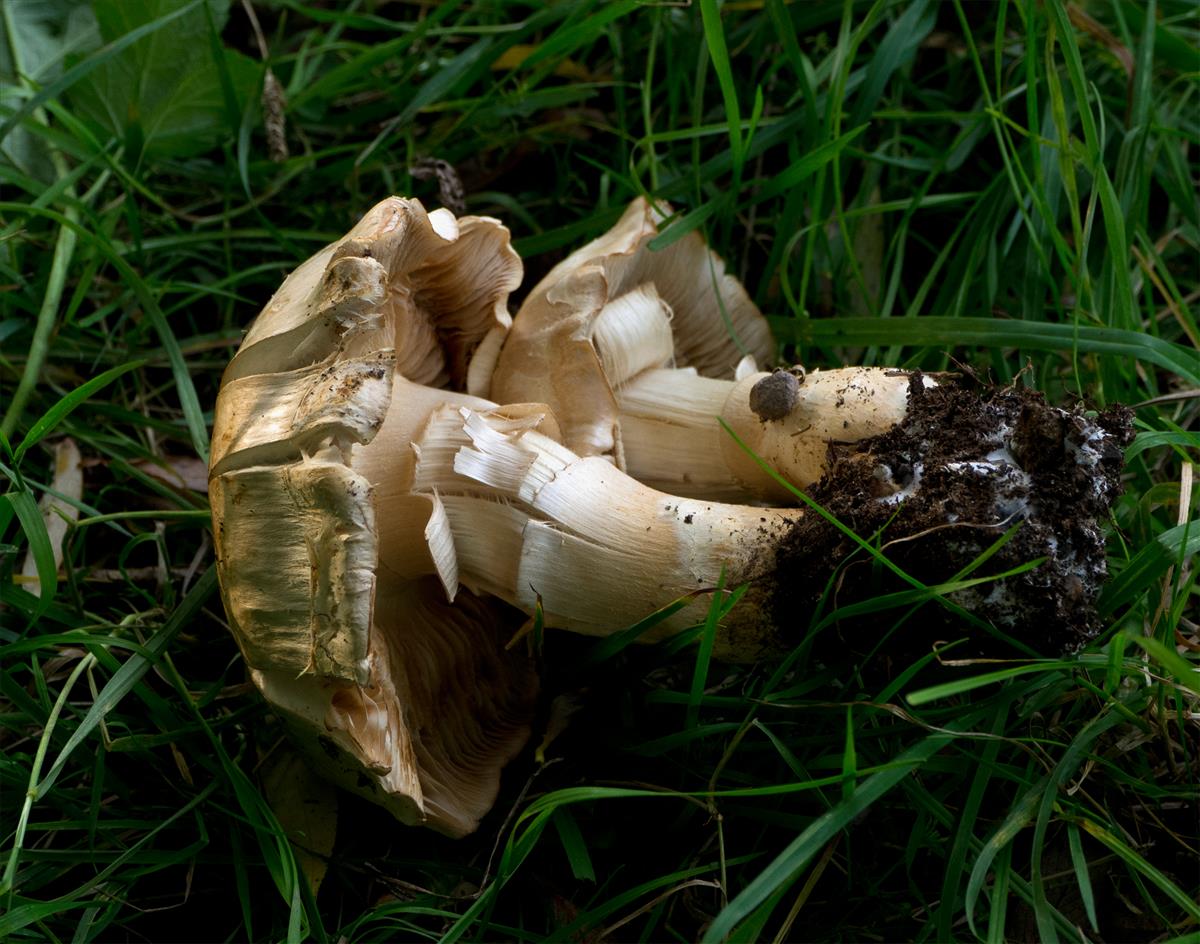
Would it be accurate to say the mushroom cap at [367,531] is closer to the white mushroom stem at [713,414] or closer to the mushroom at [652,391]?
the mushroom at [652,391]

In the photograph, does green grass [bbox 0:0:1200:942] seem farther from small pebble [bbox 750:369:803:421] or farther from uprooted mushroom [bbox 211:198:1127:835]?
small pebble [bbox 750:369:803:421]

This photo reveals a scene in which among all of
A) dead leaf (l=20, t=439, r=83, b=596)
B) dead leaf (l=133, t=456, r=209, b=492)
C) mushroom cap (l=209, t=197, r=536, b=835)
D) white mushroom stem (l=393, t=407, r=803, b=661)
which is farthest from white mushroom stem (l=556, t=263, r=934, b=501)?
dead leaf (l=20, t=439, r=83, b=596)

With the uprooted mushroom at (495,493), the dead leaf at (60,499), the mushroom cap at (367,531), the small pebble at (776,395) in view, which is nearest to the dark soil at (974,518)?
the uprooted mushroom at (495,493)

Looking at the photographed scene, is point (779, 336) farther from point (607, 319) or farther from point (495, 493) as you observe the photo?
point (495, 493)

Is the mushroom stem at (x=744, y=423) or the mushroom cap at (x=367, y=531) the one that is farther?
the mushroom stem at (x=744, y=423)

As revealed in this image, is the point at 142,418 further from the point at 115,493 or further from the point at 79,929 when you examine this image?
the point at 79,929

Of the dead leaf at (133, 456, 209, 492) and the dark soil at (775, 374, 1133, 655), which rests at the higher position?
the dark soil at (775, 374, 1133, 655)

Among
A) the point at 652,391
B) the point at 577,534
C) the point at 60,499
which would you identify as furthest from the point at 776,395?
the point at 60,499

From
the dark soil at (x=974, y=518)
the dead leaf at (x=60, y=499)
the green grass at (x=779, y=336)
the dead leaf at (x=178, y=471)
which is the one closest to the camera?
the dark soil at (x=974, y=518)

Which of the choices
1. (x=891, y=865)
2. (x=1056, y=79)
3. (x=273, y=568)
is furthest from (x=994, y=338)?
(x=273, y=568)
